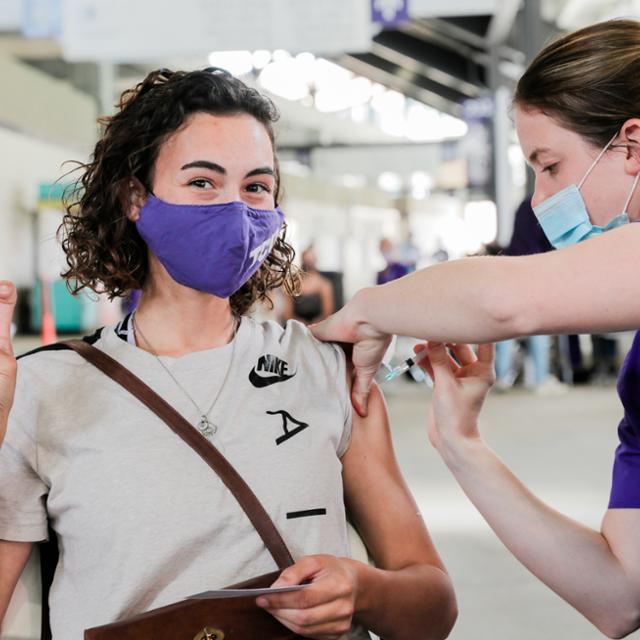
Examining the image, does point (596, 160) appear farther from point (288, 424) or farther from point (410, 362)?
point (288, 424)

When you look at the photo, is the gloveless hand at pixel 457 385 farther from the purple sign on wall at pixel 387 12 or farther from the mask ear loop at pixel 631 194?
the purple sign on wall at pixel 387 12

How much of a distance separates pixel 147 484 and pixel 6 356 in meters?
0.31

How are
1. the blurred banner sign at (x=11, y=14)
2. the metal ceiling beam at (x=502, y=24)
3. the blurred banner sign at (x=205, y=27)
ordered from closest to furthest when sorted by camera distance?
the blurred banner sign at (x=205, y=27) < the blurred banner sign at (x=11, y=14) < the metal ceiling beam at (x=502, y=24)

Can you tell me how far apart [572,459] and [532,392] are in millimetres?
4549

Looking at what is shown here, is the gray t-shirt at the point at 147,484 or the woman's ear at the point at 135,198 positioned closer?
the gray t-shirt at the point at 147,484

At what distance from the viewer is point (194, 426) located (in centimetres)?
165

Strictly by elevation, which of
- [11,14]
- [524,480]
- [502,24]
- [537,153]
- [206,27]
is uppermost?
[502,24]

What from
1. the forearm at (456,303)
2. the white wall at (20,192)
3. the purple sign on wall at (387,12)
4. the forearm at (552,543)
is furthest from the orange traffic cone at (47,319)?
the forearm at (456,303)

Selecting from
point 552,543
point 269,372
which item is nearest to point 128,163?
point 269,372

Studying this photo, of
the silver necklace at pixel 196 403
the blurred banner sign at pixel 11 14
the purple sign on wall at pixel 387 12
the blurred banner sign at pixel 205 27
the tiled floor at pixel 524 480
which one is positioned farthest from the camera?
the blurred banner sign at pixel 11 14

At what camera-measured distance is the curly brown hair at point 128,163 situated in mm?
1821

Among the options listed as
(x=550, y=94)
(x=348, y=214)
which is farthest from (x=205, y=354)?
(x=348, y=214)

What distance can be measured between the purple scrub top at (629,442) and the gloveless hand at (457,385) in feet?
0.72

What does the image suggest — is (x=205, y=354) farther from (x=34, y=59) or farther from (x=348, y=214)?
(x=348, y=214)
